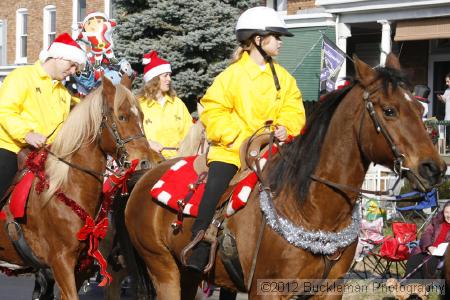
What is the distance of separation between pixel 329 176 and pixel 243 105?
1.00 m

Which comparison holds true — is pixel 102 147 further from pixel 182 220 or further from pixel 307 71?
pixel 307 71

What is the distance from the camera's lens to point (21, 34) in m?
34.8

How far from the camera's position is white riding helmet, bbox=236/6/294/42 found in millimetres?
6516

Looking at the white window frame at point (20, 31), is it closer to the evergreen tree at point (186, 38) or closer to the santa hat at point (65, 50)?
the evergreen tree at point (186, 38)

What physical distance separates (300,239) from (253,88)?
1.30 metres

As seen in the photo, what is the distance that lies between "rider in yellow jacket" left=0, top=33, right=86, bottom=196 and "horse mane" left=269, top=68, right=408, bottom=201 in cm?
241

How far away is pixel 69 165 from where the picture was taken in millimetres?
7523

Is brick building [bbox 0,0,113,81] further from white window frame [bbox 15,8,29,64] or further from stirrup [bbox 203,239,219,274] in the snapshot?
stirrup [bbox 203,239,219,274]

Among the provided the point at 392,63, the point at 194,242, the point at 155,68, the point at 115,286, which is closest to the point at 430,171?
the point at 392,63

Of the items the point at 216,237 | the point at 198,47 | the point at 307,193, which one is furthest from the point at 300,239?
the point at 198,47

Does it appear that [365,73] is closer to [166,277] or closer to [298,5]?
[166,277]

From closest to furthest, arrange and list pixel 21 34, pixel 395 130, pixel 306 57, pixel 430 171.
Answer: pixel 430 171, pixel 395 130, pixel 306 57, pixel 21 34

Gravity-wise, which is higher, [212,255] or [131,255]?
[212,255]

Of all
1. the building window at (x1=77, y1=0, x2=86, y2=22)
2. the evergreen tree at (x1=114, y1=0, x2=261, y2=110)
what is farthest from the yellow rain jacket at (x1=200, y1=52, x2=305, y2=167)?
the building window at (x1=77, y1=0, x2=86, y2=22)
